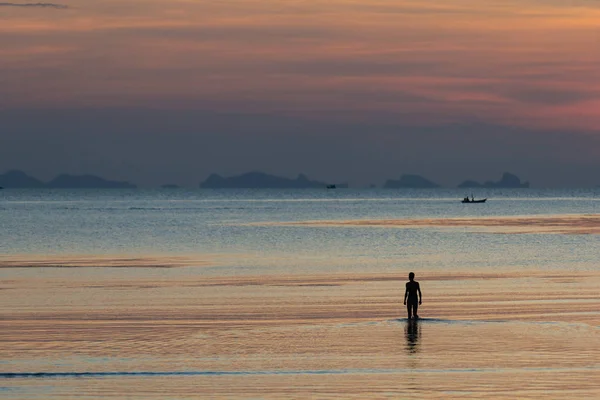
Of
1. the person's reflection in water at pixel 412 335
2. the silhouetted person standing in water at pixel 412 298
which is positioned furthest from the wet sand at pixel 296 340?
the silhouetted person standing in water at pixel 412 298

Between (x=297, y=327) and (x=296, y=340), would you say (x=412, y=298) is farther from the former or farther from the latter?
(x=296, y=340)

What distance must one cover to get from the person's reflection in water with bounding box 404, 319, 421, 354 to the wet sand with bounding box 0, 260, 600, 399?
0.18 ft

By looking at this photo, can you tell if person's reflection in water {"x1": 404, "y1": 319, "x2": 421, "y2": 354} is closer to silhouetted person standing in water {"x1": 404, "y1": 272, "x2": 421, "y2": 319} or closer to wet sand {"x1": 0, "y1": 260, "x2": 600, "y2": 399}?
wet sand {"x1": 0, "y1": 260, "x2": 600, "y2": 399}

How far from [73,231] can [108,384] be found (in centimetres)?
8008

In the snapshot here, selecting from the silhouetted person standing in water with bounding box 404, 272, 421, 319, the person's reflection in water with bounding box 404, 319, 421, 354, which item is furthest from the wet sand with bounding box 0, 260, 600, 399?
the silhouetted person standing in water with bounding box 404, 272, 421, 319

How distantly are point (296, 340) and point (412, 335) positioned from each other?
10.4 feet

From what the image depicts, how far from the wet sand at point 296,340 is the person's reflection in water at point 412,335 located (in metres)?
0.05

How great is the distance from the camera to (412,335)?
30.3m

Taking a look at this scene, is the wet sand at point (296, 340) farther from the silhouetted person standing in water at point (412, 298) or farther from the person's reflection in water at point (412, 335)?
the silhouetted person standing in water at point (412, 298)

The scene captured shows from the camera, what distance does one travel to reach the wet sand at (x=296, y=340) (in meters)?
22.9

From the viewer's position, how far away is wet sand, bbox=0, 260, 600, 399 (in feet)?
75.2

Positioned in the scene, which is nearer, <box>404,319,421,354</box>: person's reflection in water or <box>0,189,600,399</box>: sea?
<box>0,189,600,399</box>: sea

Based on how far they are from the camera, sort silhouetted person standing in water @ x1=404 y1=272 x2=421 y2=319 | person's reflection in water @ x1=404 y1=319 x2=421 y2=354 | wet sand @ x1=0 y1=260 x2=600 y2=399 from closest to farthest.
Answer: wet sand @ x1=0 y1=260 x2=600 y2=399, person's reflection in water @ x1=404 y1=319 x2=421 y2=354, silhouetted person standing in water @ x1=404 y1=272 x2=421 y2=319

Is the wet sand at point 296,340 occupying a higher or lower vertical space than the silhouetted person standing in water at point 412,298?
lower
